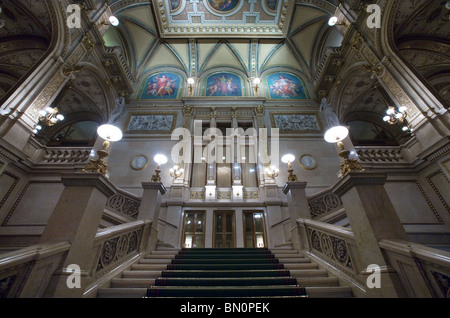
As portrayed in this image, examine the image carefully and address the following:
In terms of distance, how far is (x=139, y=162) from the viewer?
371 inches

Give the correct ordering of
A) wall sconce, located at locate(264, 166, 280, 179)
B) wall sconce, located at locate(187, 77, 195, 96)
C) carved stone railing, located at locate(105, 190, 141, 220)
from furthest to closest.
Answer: wall sconce, located at locate(187, 77, 195, 96), wall sconce, located at locate(264, 166, 280, 179), carved stone railing, located at locate(105, 190, 141, 220)

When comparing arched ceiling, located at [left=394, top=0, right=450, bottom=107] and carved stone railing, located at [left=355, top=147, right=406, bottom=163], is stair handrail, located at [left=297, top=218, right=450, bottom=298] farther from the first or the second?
arched ceiling, located at [left=394, top=0, right=450, bottom=107]

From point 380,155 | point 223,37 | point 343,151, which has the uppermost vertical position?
point 223,37

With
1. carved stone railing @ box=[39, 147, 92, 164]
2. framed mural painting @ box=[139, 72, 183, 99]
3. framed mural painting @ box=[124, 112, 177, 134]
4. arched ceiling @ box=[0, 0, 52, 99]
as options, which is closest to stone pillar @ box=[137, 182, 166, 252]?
carved stone railing @ box=[39, 147, 92, 164]

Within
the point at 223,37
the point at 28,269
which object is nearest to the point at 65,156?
the point at 28,269

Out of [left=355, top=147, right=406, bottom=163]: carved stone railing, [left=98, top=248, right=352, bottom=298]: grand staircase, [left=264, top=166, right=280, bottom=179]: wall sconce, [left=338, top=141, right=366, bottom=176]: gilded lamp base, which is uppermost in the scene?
[left=355, top=147, right=406, bottom=163]: carved stone railing

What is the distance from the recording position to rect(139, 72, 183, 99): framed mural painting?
1220 cm

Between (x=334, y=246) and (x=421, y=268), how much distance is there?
1.32 meters

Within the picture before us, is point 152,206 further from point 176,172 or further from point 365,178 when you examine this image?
point 365,178

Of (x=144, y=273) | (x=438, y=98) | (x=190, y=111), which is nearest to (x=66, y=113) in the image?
(x=190, y=111)

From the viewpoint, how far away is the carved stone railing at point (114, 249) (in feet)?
9.10

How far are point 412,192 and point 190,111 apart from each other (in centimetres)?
1040

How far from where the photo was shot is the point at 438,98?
5816 mm

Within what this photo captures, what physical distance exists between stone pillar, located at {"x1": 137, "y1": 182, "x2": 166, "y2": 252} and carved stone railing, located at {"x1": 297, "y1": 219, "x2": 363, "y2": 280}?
3.49 metres
